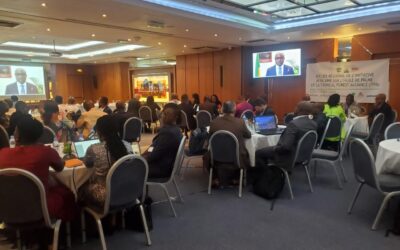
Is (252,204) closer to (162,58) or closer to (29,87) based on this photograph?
(162,58)

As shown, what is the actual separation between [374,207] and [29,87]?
16208 mm

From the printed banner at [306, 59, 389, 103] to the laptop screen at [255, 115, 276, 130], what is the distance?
4984mm

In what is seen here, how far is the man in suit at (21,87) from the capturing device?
48.5 ft

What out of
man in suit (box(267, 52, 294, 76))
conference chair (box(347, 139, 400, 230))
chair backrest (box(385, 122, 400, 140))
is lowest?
conference chair (box(347, 139, 400, 230))

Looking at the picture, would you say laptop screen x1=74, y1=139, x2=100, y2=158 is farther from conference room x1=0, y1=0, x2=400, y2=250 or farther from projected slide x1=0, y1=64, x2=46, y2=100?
projected slide x1=0, y1=64, x2=46, y2=100

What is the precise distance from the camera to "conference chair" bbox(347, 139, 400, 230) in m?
2.93

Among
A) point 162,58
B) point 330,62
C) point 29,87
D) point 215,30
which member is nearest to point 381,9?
point 330,62

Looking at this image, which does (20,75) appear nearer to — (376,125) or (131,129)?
(131,129)

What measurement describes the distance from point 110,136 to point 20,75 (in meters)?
15.2

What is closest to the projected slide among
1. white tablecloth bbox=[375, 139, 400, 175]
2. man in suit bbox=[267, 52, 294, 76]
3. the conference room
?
the conference room

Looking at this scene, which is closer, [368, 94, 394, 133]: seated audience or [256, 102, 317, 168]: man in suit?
[256, 102, 317, 168]: man in suit

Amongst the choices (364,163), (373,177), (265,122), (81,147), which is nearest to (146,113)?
(265,122)

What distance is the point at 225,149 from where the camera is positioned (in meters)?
3.95

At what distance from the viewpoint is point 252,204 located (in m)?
3.75
